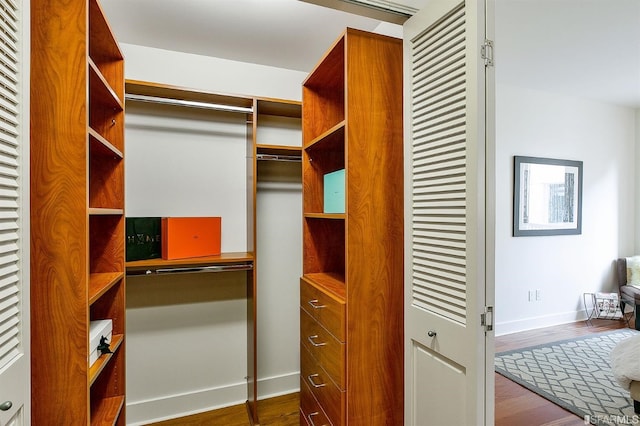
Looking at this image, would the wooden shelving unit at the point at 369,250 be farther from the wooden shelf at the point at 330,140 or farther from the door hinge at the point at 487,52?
the door hinge at the point at 487,52

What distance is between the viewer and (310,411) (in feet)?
6.31

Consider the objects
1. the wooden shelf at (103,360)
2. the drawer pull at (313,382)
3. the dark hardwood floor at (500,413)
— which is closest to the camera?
the wooden shelf at (103,360)

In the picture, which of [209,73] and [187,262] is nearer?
[187,262]

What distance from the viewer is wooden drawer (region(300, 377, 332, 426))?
1690mm

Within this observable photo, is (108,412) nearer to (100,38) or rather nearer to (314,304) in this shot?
(314,304)

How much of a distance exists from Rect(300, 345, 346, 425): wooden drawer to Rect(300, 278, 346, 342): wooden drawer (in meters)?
0.24

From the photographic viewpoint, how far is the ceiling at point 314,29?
193 centimetres

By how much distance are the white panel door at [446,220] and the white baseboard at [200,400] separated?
1.55m

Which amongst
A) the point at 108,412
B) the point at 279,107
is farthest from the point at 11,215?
the point at 279,107

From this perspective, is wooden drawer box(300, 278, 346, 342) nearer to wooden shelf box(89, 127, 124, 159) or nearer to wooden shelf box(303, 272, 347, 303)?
wooden shelf box(303, 272, 347, 303)

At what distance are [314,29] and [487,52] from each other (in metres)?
1.40

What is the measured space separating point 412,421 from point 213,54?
256 centimetres

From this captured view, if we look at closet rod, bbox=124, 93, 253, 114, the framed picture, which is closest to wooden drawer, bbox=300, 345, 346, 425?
closet rod, bbox=124, 93, 253, 114

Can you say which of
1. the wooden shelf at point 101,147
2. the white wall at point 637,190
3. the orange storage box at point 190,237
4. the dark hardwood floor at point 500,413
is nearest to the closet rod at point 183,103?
the wooden shelf at point 101,147
